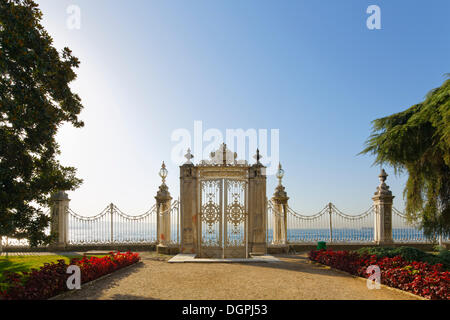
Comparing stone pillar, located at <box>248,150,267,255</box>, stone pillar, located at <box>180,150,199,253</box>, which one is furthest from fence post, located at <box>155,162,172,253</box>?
stone pillar, located at <box>248,150,267,255</box>

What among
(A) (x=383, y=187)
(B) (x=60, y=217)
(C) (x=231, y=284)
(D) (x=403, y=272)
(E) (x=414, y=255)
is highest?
(A) (x=383, y=187)

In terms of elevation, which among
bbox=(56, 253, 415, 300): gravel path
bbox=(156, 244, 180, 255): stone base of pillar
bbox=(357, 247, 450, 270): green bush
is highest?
bbox=(357, 247, 450, 270): green bush


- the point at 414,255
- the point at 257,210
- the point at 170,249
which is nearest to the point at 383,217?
the point at 414,255

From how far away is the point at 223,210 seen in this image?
488 inches

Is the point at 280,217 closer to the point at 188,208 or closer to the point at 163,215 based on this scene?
the point at 188,208

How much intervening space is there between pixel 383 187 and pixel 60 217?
15.3 metres

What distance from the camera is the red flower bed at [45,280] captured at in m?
5.49

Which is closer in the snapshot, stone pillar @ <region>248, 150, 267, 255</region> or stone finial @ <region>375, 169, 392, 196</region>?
stone pillar @ <region>248, 150, 267, 255</region>

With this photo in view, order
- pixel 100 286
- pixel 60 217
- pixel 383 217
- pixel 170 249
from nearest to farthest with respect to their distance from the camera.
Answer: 1. pixel 100 286
2. pixel 170 249
3. pixel 60 217
4. pixel 383 217

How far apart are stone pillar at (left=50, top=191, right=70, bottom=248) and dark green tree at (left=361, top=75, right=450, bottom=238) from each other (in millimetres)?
13382

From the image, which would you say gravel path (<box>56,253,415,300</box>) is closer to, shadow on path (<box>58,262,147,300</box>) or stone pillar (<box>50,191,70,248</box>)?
shadow on path (<box>58,262,147,300</box>)

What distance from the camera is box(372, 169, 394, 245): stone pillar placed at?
14248mm
